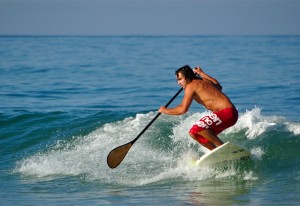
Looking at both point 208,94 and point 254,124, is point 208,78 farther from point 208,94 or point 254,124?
point 254,124

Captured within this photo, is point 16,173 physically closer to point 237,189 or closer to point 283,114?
point 237,189

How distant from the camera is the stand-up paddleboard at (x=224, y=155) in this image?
28.3 ft

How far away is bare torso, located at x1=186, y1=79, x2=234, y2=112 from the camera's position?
8453mm

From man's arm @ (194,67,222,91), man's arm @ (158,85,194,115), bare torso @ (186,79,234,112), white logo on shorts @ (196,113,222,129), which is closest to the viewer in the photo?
man's arm @ (158,85,194,115)

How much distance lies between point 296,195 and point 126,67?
25.8 metres

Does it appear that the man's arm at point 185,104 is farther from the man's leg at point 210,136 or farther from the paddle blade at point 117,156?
the paddle blade at point 117,156

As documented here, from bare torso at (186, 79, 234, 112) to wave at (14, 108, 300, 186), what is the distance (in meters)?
1.03

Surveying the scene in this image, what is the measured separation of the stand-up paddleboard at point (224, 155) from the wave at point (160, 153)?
15 centimetres

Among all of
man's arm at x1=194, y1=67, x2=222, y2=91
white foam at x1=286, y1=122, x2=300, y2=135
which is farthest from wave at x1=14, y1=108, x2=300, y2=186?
man's arm at x1=194, y1=67, x2=222, y2=91

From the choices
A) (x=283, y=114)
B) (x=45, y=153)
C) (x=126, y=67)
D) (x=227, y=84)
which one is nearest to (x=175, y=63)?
(x=126, y=67)

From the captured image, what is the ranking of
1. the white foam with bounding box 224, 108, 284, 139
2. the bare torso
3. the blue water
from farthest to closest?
the white foam with bounding box 224, 108, 284, 139 → the bare torso → the blue water

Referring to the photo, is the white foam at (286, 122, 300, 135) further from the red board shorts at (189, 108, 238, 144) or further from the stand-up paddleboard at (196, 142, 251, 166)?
the red board shorts at (189, 108, 238, 144)

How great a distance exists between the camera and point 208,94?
847 centimetres

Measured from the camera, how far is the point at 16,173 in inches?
400
